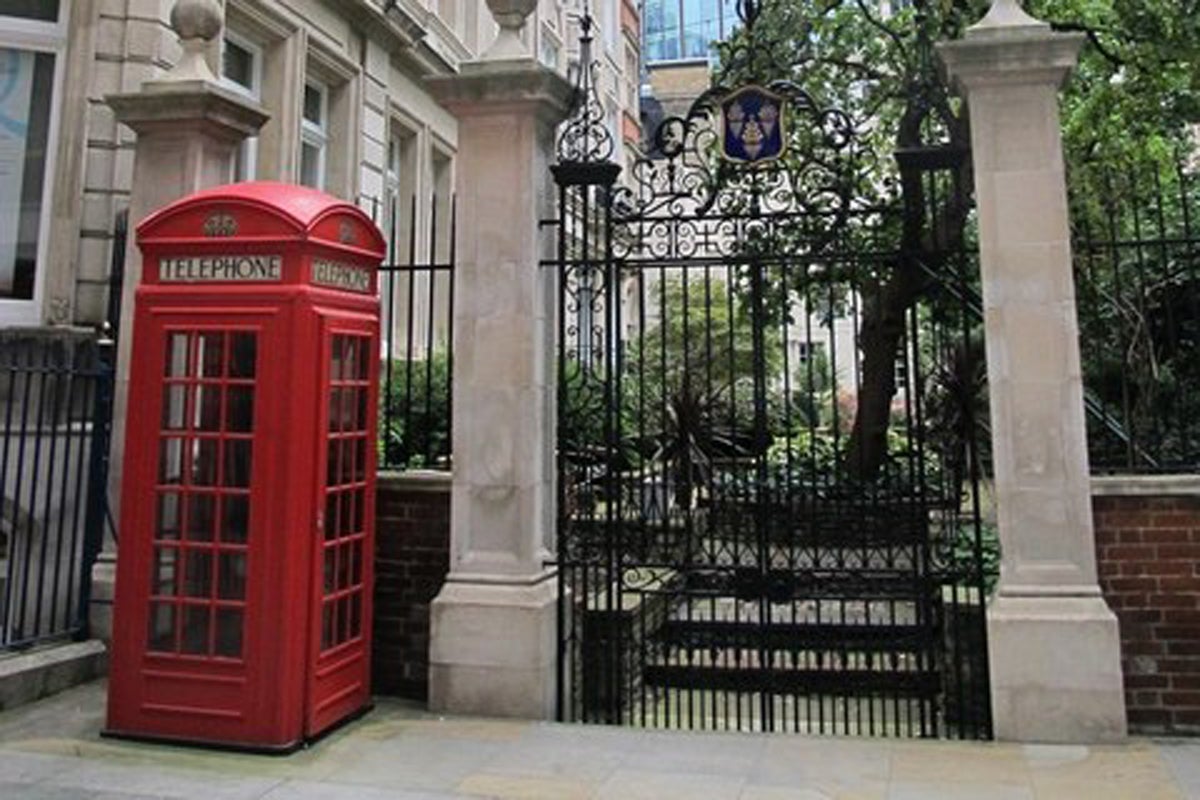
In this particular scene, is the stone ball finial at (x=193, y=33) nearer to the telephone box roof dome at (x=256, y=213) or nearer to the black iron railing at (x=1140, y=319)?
the telephone box roof dome at (x=256, y=213)

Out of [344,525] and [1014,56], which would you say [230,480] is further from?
[1014,56]

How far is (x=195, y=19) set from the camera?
686 cm

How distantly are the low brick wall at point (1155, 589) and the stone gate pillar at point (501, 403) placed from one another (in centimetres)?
342

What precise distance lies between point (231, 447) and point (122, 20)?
5.86 meters

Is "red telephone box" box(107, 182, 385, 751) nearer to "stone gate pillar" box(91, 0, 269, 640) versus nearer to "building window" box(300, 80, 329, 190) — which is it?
"stone gate pillar" box(91, 0, 269, 640)

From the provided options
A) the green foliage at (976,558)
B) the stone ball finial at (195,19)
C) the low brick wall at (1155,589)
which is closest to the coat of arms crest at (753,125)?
the green foliage at (976,558)

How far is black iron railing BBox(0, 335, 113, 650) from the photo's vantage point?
20.9 feet

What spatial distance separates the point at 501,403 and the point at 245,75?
7.85m

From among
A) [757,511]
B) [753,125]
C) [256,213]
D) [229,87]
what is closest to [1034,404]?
[757,511]

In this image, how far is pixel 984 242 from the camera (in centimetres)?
554

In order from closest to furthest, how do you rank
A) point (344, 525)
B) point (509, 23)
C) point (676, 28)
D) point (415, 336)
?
point (344, 525)
point (509, 23)
point (415, 336)
point (676, 28)

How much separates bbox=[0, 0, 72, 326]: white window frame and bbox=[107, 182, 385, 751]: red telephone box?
3.85 m

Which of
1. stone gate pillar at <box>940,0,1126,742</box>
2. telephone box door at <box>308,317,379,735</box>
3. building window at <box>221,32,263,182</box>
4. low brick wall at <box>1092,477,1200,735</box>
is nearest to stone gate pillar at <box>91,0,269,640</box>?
telephone box door at <box>308,317,379,735</box>

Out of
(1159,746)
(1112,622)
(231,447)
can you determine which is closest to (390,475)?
(231,447)
